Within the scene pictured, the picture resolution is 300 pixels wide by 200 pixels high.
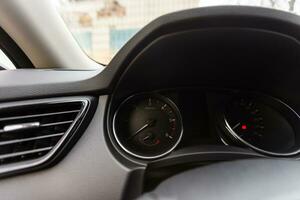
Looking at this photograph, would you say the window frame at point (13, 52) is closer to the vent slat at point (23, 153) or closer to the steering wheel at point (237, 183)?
the vent slat at point (23, 153)

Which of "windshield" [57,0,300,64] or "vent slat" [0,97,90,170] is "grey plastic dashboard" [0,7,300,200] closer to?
"vent slat" [0,97,90,170]

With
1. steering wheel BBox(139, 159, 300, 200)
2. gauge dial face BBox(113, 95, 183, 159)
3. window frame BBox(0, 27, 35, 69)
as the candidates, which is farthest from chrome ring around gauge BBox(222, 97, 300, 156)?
window frame BBox(0, 27, 35, 69)

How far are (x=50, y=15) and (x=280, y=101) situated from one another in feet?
A: 3.63

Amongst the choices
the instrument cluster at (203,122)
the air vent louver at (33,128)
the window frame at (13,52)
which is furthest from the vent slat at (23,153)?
the window frame at (13,52)

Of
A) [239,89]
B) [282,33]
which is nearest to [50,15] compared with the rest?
[239,89]

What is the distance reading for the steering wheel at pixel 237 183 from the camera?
1.05 metres

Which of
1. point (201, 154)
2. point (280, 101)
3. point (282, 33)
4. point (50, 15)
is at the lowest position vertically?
point (201, 154)

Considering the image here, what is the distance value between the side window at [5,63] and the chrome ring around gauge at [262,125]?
110cm

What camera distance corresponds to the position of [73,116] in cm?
150

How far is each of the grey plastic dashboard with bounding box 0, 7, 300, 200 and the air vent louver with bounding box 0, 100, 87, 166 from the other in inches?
1.9

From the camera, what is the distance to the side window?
6.79 feet

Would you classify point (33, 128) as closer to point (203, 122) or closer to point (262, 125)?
Answer: point (203, 122)

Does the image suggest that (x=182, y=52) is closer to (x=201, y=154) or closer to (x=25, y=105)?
(x=201, y=154)

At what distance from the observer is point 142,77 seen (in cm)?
166
